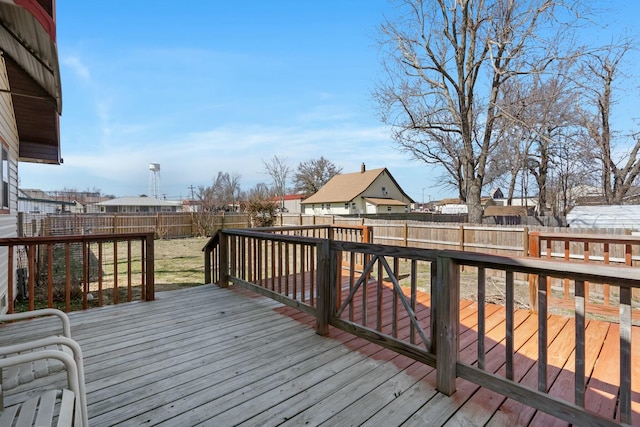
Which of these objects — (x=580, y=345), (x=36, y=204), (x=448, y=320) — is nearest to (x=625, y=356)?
(x=580, y=345)

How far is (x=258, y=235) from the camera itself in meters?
4.16

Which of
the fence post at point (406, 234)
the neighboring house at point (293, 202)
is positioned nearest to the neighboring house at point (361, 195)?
the neighboring house at point (293, 202)

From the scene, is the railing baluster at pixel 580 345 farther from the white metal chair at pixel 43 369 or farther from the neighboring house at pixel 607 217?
the neighboring house at pixel 607 217

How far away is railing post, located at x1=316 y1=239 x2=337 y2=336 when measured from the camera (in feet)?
9.96

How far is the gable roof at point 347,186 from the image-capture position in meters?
27.8

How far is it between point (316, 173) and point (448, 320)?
33.8 m

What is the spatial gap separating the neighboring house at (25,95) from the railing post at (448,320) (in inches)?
111

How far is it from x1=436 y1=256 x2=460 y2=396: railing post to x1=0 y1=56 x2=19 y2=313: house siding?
5072mm

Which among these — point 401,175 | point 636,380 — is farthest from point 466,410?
point 401,175

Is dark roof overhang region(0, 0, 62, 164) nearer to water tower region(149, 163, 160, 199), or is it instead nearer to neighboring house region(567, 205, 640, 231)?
neighboring house region(567, 205, 640, 231)

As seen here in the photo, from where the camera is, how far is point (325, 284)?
10.1 feet

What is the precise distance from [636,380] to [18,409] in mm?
3596

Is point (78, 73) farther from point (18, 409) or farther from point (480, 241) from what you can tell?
point (480, 241)

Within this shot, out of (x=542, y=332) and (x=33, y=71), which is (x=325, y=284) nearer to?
(x=542, y=332)
